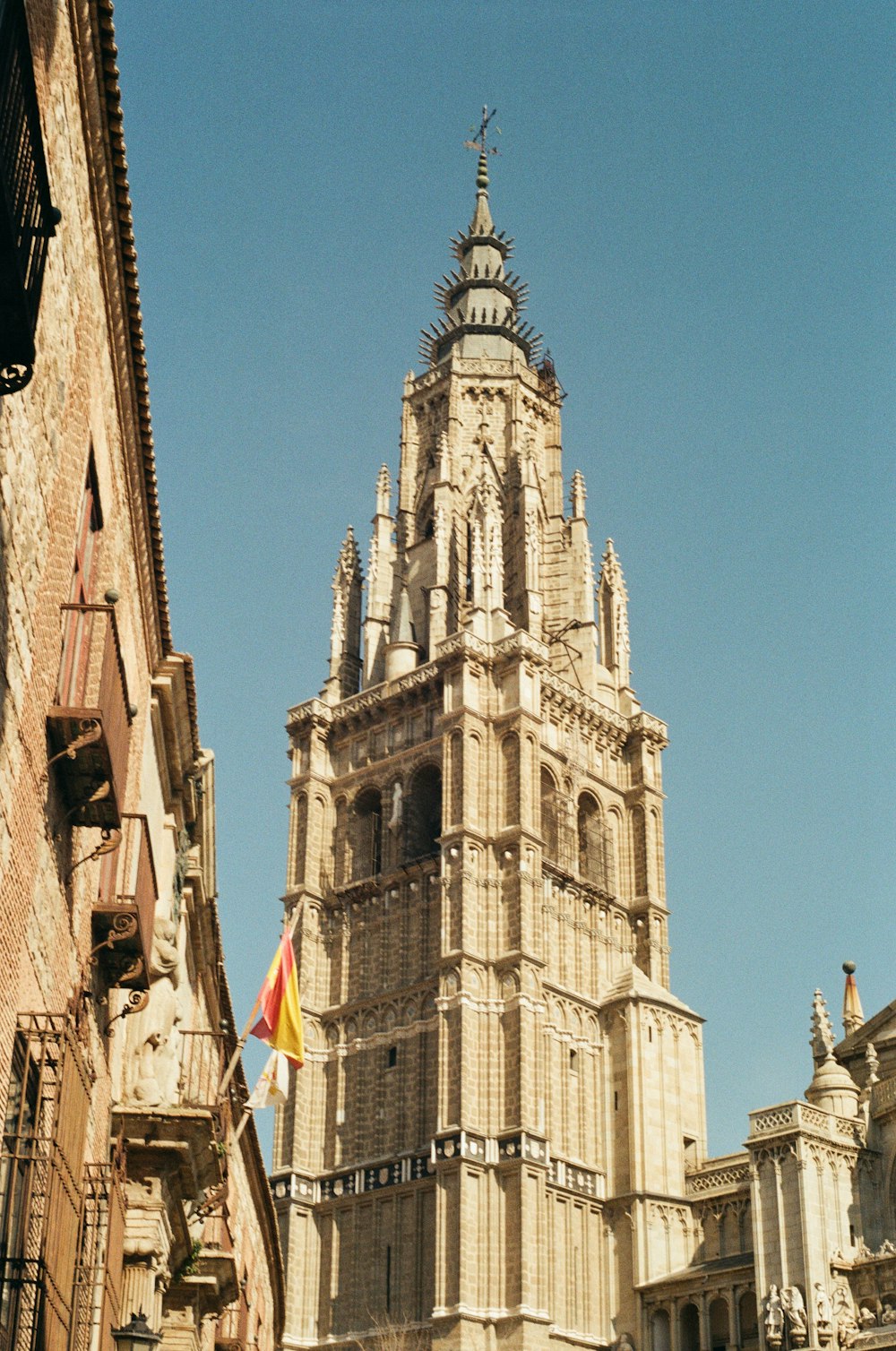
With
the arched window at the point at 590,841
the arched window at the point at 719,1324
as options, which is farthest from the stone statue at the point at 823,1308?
the arched window at the point at 590,841

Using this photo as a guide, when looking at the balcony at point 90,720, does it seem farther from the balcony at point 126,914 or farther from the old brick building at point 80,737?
the balcony at point 126,914

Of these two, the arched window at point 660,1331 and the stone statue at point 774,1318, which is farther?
the arched window at point 660,1331

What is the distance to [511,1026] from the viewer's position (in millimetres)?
58125

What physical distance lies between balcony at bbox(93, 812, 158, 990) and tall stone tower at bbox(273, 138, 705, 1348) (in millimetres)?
37891

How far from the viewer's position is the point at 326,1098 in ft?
203

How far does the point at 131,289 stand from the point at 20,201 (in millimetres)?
6172

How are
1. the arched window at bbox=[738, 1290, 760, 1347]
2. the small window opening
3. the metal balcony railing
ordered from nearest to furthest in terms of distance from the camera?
the metal balcony railing, the arched window at bbox=[738, 1290, 760, 1347], the small window opening

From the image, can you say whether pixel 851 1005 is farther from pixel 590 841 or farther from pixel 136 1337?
pixel 136 1337

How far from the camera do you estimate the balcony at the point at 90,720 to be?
13.9 metres

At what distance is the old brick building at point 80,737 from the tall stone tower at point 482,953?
114 feet

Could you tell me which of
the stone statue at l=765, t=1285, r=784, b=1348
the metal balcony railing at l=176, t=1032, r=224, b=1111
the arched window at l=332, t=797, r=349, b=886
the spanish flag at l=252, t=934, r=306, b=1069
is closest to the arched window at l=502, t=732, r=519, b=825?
the arched window at l=332, t=797, r=349, b=886

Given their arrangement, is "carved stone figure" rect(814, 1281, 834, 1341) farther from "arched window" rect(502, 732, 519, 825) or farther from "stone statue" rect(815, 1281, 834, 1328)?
"arched window" rect(502, 732, 519, 825)

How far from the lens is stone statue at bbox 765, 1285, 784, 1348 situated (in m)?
47.0

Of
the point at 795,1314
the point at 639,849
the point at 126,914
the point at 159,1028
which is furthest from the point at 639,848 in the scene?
the point at 126,914
